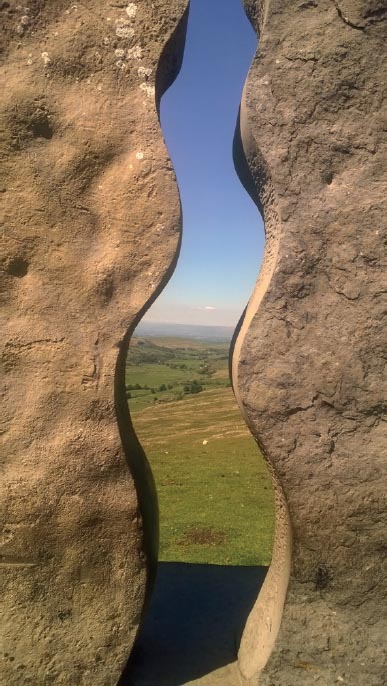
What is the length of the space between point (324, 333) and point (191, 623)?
2.89 meters

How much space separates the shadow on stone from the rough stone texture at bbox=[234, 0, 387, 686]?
2.57 ft

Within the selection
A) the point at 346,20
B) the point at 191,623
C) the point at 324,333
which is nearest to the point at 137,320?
the point at 324,333

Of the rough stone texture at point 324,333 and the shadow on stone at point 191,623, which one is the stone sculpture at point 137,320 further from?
the shadow on stone at point 191,623

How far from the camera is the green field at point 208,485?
9.76 meters

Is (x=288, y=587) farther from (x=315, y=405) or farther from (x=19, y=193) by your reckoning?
(x=19, y=193)

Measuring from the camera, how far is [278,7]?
4309mm

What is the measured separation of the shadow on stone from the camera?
15.4 ft

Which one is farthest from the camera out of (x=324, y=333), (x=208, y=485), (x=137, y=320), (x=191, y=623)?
(x=208, y=485)

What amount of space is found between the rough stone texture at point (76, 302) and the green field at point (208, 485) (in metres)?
4.82

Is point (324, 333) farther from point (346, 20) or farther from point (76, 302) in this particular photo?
point (346, 20)

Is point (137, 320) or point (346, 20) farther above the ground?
point (346, 20)

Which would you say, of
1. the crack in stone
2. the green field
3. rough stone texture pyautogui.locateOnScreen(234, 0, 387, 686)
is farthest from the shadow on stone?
the crack in stone

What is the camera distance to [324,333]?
13.8 feet

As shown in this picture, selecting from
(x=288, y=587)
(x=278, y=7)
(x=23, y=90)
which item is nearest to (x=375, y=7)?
(x=278, y=7)
